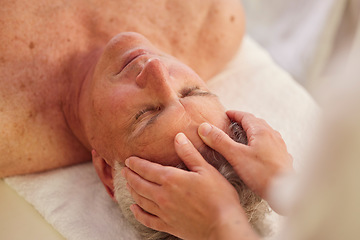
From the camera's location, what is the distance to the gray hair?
3.23 feet

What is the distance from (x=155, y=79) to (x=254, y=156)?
12.3 inches

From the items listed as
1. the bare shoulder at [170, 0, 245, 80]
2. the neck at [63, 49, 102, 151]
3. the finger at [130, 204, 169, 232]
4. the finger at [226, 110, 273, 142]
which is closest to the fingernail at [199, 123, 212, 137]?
the finger at [226, 110, 273, 142]

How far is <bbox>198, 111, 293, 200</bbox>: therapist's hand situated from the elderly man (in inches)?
3.1

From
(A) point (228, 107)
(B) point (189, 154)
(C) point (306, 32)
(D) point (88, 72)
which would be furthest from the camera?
(C) point (306, 32)

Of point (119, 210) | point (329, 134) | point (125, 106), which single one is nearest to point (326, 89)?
point (329, 134)

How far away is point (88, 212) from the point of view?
4.03 feet

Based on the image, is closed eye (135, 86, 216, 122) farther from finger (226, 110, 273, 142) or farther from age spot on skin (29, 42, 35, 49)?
age spot on skin (29, 42, 35, 49)

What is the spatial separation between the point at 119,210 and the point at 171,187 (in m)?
0.39

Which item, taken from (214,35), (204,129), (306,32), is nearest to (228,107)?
(214,35)

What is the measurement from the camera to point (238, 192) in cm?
98

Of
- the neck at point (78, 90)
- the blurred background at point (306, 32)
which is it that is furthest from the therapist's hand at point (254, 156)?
the blurred background at point (306, 32)

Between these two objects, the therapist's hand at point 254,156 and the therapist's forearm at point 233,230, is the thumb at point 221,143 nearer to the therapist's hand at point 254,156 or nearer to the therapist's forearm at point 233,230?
the therapist's hand at point 254,156

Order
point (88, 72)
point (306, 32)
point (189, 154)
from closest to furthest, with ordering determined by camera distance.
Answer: point (189, 154) → point (88, 72) → point (306, 32)

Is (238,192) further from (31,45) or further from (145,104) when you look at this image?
(31,45)
